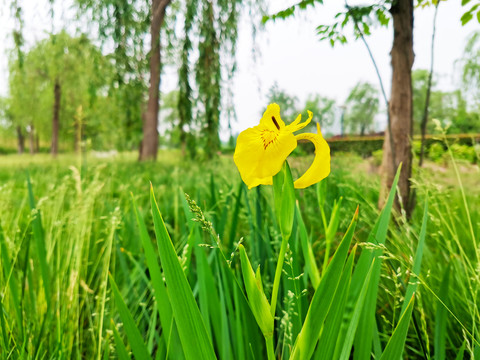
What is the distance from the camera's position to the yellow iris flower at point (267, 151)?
418 mm

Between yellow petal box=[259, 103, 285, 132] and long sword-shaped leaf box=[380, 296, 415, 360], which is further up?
yellow petal box=[259, 103, 285, 132]

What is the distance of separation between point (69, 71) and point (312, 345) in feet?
55.6

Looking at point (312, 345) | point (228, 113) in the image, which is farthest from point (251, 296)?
point (228, 113)

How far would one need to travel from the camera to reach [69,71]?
48.1ft

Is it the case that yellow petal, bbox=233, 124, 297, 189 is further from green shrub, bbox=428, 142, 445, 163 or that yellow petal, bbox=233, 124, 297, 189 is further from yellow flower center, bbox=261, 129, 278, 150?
green shrub, bbox=428, 142, 445, 163

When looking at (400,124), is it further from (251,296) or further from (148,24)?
(148,24)

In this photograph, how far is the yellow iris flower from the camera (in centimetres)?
42

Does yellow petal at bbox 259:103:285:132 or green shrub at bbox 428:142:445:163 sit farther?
green shrub at bbox 428:142:445:163

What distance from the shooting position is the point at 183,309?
0.45m

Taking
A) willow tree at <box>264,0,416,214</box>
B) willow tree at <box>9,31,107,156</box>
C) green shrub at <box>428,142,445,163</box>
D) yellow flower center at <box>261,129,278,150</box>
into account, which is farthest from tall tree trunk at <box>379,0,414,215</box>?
willow tree at <box>9,31,107,156</box>

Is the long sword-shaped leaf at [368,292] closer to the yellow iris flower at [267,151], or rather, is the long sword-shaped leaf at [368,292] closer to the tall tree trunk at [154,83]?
Answer: the yellow iris flower at [267,151]

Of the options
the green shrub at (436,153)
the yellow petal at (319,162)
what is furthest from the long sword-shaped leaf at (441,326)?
the green shrub at (436,153)

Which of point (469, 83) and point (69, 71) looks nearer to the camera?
point (469, 83)

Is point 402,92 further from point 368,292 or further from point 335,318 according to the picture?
point 335,318
